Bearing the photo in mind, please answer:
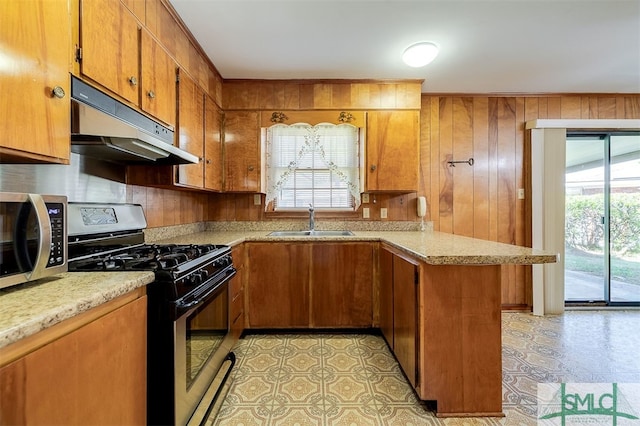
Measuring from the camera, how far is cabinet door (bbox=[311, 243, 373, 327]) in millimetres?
2395

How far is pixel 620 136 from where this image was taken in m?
3.05

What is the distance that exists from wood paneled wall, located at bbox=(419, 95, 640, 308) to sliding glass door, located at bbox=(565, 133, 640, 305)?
384mm

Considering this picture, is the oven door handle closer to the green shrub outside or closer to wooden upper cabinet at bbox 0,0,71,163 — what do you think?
wooden upper cabinet at bbox 0,0,71,163

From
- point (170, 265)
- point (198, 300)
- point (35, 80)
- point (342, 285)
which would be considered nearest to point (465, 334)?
point (342, 285)

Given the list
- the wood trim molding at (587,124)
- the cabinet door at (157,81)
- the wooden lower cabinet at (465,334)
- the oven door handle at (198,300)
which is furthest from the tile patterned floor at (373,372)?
the wood trim molding at (587,124)

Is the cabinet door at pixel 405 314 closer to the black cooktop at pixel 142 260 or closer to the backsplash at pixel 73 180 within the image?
the black cooktop at pixel 142 260

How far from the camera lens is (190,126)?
80.9 inches

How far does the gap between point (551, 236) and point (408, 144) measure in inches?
72.0

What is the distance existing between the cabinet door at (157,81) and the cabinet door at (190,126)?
90 mm

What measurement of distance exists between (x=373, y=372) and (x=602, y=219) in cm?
318

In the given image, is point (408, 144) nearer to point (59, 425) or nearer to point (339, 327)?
point (339, 327)

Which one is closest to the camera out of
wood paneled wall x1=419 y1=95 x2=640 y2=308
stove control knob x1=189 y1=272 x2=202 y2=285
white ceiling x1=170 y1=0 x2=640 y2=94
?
stove control knob x1=189 y1=272 x2=202 y2=285

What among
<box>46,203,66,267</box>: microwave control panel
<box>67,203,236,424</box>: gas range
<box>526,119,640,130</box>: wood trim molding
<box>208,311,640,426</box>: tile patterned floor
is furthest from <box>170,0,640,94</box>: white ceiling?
<box>208,311,640,426</box>: tile patterned floor

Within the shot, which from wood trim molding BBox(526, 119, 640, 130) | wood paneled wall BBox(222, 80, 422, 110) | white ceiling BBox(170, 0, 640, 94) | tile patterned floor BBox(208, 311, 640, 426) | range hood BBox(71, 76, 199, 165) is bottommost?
tile patterned floor BBox(208, 311, 640, 426)
